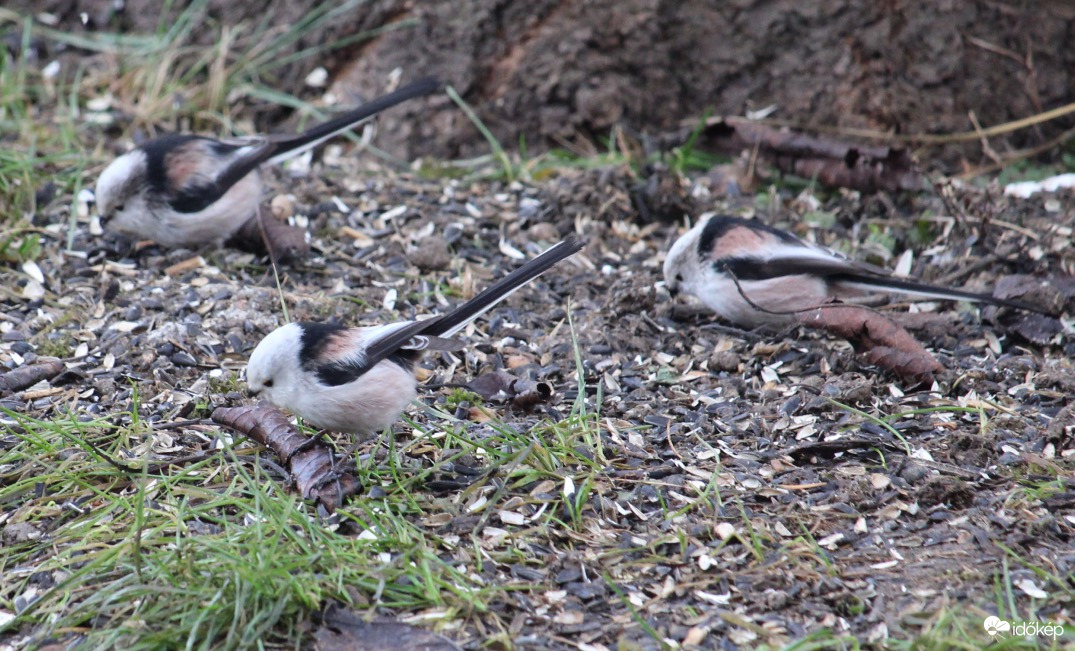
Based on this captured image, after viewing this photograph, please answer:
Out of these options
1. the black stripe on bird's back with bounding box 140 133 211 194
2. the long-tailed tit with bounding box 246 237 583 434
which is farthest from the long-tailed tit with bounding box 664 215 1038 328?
the black stripe on bird's back with bounding box 140 133 211 194

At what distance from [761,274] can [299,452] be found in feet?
6.59

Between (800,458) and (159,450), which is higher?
(159,450)

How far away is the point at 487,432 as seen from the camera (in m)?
3.47

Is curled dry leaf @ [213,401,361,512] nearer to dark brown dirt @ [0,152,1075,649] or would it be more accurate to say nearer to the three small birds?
the three small birds

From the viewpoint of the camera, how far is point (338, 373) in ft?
10.6

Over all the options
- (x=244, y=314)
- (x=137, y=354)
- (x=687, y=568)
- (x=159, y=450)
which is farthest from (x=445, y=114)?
(x=687, y=568)

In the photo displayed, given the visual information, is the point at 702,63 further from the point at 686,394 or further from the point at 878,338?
the point at 686,394

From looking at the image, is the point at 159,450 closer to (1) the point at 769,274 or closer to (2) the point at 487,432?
(2) the point at 487,432

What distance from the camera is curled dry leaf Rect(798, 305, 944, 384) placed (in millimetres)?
3816

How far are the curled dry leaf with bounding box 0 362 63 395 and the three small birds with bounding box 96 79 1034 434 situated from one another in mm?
886

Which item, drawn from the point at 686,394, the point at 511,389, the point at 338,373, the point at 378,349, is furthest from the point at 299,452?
the point at 686,394

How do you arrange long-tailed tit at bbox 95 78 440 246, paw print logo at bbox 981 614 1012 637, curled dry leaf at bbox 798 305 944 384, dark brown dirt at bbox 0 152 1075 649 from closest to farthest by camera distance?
paw print logo at bbox 981 614 1012 637 < dark brown dirt at bbox 0 152 1075 649 < curled dry leaf at bbox 798 305 944 384 < long-tailed tit at bbox 95 78 440 246

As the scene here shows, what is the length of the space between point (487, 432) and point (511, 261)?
1392mm

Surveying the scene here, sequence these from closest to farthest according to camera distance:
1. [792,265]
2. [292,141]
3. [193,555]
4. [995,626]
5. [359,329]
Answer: [995,626] < [193,555] < [359,329] < [792,265] < [292,141]
